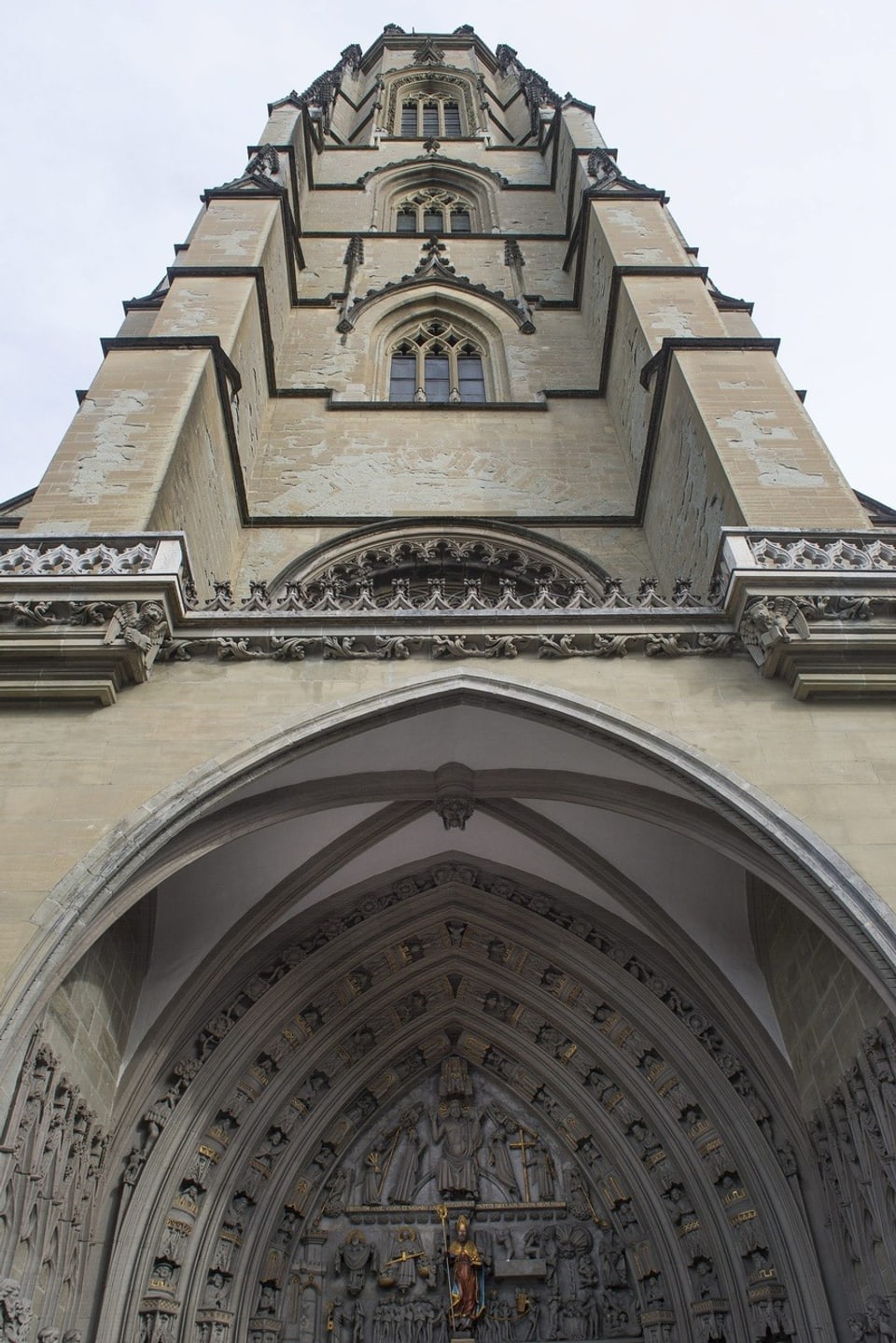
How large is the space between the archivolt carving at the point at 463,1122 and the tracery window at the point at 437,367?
786 cm

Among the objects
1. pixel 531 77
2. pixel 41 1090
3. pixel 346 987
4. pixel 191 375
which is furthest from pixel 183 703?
pixel 531 77

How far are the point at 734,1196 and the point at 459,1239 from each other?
6.58ft

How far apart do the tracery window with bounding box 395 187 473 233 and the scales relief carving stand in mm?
15299

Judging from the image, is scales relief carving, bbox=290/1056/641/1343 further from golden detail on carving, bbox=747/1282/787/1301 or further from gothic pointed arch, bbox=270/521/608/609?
gothic pointed arch, bbox=270/521/608/609

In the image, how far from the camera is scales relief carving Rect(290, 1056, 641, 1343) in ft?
22.6

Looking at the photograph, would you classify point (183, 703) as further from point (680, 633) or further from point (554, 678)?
point (680, 633)

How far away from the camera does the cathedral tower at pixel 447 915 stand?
5684mm

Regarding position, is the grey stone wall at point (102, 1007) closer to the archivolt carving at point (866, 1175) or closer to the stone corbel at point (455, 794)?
the stone corbel at point (455, 794)

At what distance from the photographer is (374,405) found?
41.5 feet

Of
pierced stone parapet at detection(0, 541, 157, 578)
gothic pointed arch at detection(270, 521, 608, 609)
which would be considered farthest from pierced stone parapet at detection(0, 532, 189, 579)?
gothic pointed arch at detection(270, 521, 608, 609)

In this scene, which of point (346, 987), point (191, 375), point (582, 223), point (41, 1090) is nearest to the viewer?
point (41, 1090)

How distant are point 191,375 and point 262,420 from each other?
336 centimetres

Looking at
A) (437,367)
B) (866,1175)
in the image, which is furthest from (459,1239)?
(437,367)

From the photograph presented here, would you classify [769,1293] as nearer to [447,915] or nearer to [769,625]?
[447,915]
